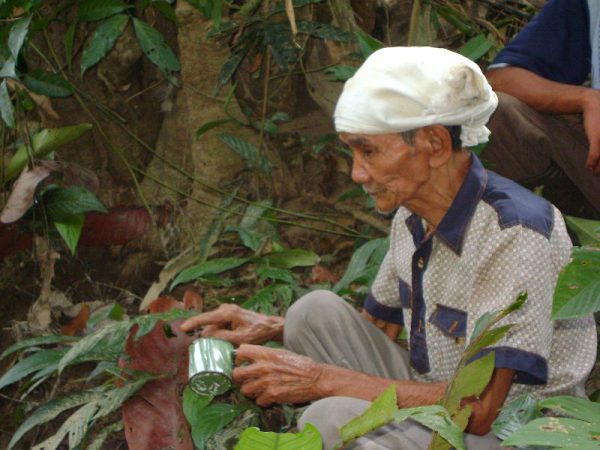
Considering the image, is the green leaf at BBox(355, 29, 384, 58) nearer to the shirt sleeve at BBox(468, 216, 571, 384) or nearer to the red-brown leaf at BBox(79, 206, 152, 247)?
the red-brown leaf at BBox(79, 206, 152, 247)

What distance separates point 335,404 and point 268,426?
0.79 metres

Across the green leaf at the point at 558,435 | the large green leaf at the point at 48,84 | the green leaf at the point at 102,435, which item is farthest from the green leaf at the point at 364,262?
the green leaf at the point at 558,435

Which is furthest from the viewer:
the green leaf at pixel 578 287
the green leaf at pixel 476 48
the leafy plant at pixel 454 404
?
the green leaf at pixel 476 48

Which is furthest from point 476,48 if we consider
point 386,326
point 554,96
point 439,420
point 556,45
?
point 439,420

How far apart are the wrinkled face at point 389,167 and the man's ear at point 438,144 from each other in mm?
Answer: 18

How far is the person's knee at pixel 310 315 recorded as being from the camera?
2.48 metres

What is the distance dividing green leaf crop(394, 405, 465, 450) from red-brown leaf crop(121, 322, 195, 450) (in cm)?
114

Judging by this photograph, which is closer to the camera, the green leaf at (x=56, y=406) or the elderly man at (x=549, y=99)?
the green leaf at (x=56, y=406)

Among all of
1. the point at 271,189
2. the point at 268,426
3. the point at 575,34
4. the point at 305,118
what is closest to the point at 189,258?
the point at 271,189

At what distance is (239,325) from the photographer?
104 inches

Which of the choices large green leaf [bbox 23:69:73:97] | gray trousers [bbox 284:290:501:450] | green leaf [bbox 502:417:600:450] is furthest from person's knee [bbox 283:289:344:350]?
large green leaf [bbox 23:69:73:97]

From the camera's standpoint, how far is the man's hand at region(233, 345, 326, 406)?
7.34ft

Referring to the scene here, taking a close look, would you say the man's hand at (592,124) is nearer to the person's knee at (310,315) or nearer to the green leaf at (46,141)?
the person's knee at (310,315)

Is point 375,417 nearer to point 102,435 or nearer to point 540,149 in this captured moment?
point 102,435
